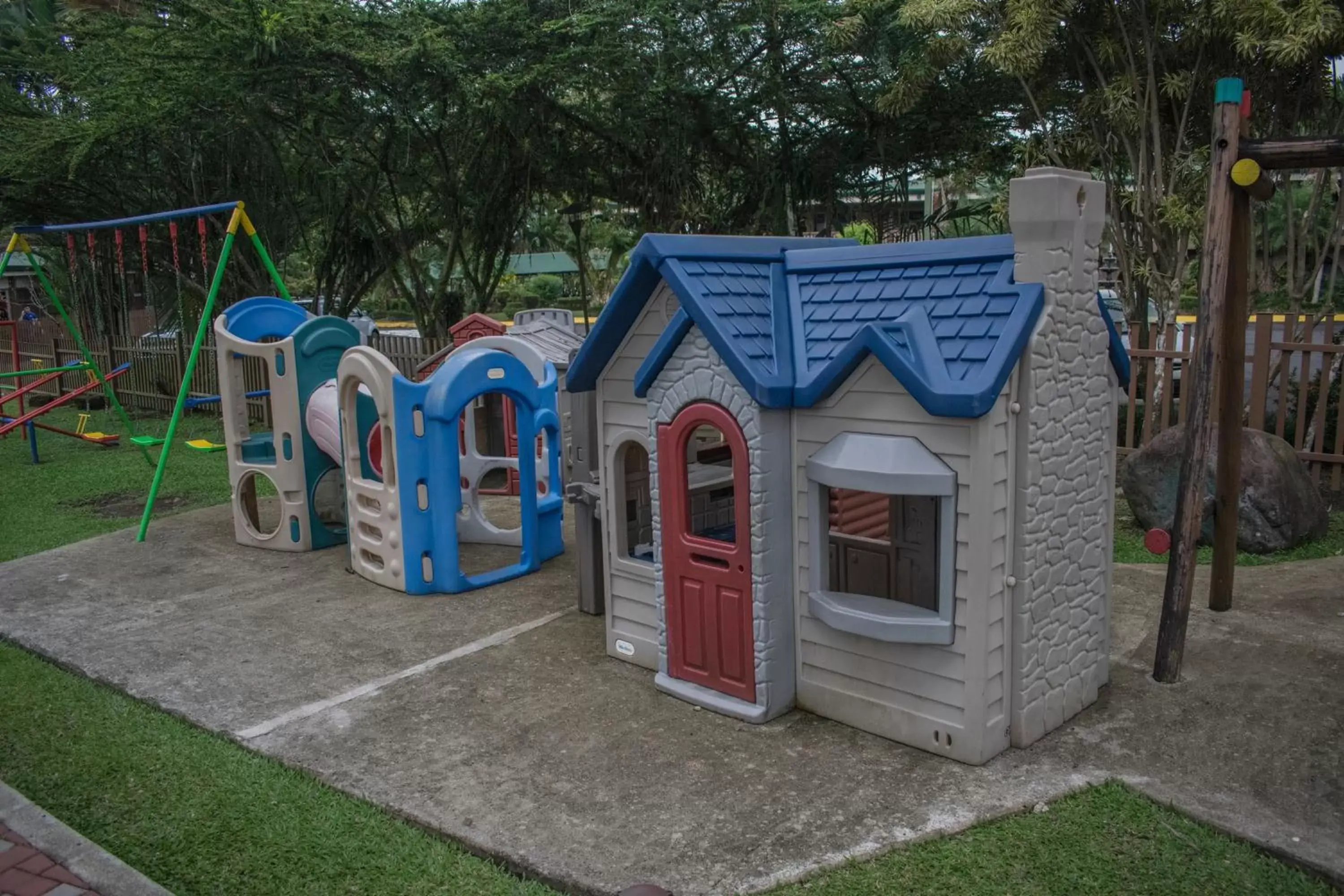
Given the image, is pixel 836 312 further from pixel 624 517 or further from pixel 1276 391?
pixel 1276 391

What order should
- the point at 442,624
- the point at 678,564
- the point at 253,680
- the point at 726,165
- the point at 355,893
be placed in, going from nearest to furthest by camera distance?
the point at 355,893
the point at 678,564
the point at 253,680
the point at 442,624
the point at 726,165

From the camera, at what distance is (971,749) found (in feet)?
16.1

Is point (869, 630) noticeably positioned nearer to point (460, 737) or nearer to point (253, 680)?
point (460, 737)

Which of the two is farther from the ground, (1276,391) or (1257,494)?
(1276,391)

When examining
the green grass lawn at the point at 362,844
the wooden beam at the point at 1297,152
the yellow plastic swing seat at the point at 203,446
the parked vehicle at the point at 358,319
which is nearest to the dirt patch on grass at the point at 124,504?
the yellow plastic swing seat at the point at 203,446

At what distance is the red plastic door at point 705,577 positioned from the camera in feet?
18.0

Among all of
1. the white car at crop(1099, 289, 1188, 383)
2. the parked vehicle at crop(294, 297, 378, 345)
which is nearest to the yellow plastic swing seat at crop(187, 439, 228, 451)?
the parked vehicle at crop(294, 297, 378, 345)

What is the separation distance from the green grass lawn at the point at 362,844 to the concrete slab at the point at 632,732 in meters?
0.14

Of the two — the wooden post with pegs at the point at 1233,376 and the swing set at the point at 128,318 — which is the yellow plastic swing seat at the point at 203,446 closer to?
the swing set at the point at 128,318

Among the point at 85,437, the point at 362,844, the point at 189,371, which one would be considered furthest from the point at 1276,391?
the point at 85,437

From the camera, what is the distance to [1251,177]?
559 cm

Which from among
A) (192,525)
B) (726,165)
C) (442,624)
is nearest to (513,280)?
(726,165)

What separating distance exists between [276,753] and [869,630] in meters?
3.05

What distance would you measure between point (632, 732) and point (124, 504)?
27.7 ft
